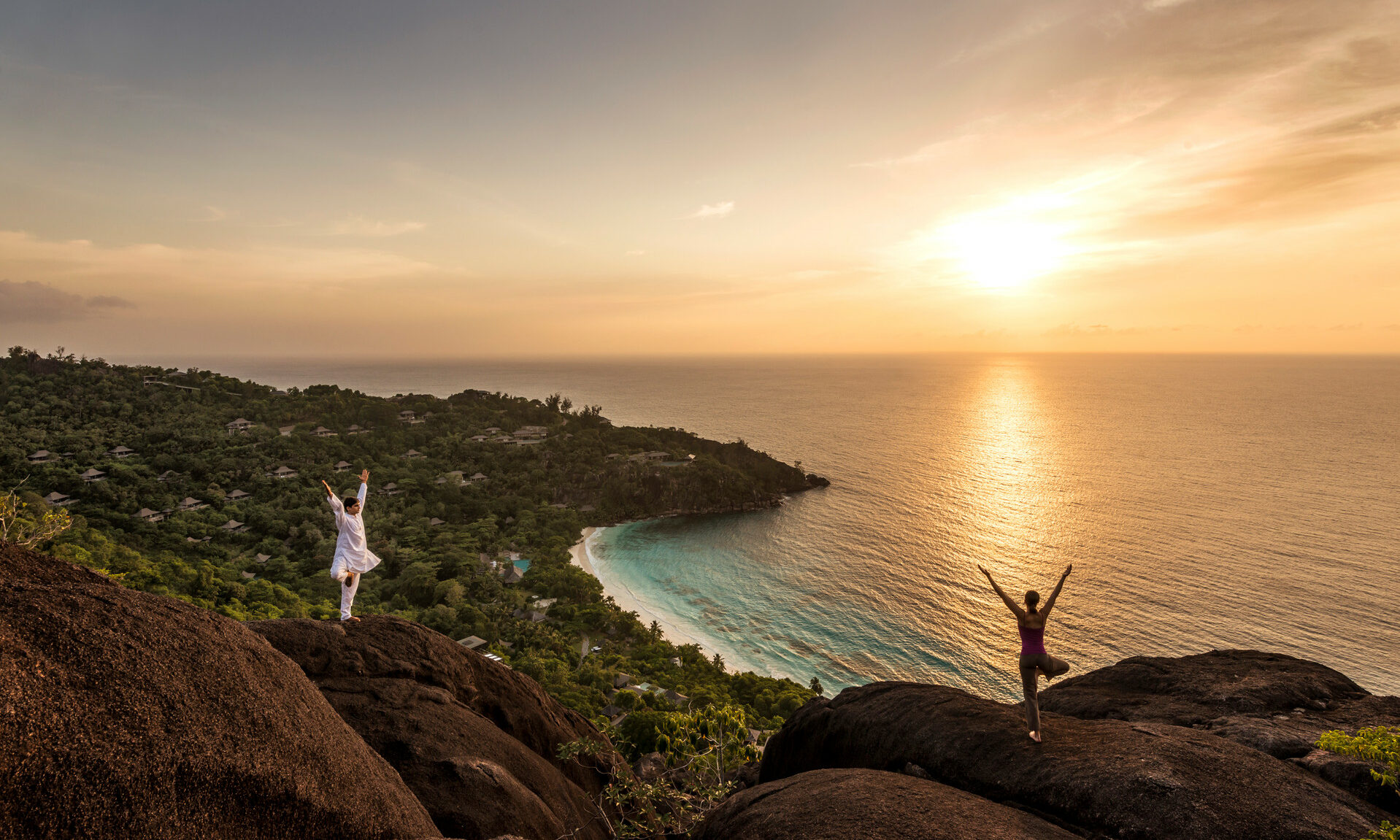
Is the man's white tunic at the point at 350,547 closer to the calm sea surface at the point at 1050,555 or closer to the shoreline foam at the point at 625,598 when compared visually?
the shoreline foam at the point at 625,598

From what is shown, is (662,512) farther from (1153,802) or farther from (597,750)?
(1153,802)

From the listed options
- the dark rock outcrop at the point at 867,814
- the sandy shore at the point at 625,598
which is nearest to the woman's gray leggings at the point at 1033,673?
the dark rock outcrop at the point at 867,814

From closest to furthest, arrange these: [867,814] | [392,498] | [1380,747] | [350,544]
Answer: [1380,747]
[867,814]
[350,544]
[392,498]

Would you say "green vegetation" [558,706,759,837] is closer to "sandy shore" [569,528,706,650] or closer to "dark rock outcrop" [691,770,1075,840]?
"dark rock outcrop" [691,770,1075,840]

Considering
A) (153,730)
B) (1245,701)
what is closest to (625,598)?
(1245,701)

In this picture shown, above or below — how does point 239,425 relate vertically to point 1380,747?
above

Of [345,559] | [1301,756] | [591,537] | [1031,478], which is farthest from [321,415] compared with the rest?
[1031,478]

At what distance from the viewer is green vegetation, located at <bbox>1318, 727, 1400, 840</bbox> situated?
246 inches

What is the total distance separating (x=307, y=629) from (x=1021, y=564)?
5681 cm

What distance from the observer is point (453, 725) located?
34.0 ft

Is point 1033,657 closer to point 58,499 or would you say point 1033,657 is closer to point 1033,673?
point 1033,673

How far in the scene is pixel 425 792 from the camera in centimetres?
870

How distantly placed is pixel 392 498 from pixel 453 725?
56907mm

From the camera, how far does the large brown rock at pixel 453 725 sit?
29.6 ft
